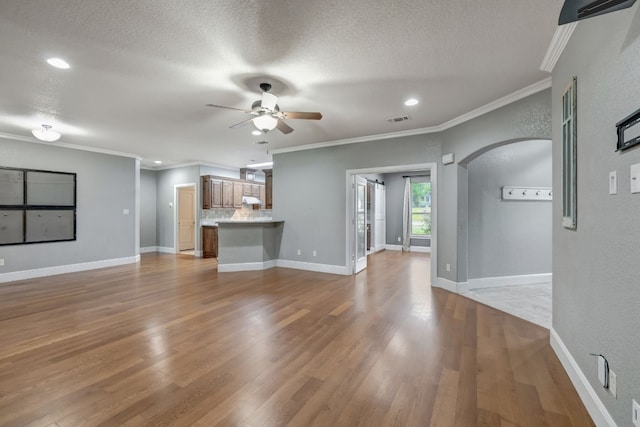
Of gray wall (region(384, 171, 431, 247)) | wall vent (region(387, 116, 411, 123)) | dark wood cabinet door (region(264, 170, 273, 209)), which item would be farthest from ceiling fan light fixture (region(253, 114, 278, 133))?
gray wall (region(384, 171, 431, 247))

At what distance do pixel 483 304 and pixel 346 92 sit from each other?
328 cm

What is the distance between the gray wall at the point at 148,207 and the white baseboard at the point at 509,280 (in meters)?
8.98

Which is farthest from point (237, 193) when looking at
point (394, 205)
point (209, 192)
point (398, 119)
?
point (398, 119)

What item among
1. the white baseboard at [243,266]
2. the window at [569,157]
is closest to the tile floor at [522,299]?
the window at [569,157]

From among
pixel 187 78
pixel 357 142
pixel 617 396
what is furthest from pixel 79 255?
pixel 617 396

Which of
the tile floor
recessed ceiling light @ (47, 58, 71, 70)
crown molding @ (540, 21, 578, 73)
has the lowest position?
the tile floor

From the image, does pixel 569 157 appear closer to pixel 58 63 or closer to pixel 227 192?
pixel 58 63

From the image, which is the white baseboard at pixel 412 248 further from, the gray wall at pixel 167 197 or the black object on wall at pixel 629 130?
the black object on wall at pixel 629 130

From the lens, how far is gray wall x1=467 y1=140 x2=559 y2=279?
14.7 ft

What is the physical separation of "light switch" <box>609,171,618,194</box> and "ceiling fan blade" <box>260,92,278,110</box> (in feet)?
9.13

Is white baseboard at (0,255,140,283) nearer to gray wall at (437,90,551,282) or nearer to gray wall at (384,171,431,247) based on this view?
gray wall at (437,90,551,282)

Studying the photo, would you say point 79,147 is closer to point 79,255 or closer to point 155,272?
point 79,255

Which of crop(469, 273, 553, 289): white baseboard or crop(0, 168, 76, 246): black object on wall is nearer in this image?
crop(469, 273, 553, 289): white baseboard

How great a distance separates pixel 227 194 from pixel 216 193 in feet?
1.42
